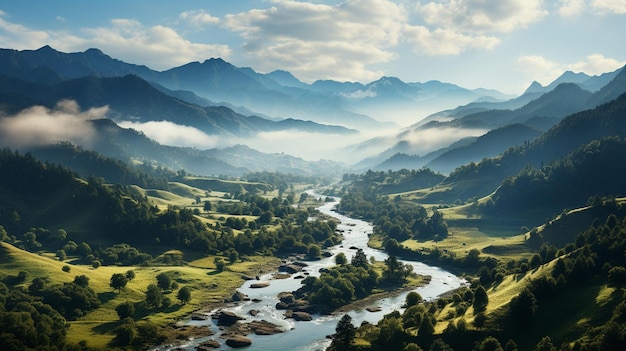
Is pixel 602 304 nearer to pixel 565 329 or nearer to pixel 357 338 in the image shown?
pixel 565 329

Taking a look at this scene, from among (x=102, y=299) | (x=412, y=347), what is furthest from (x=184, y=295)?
(x=412, y=347)

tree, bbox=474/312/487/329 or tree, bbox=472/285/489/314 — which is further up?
tree, bbox=472/285/489/314

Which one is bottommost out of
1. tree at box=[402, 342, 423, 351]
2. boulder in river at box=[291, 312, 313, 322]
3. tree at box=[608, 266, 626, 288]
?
boulder in river at box=[291, 312, 313, 322]

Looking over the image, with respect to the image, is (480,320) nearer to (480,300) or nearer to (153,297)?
(480,300)

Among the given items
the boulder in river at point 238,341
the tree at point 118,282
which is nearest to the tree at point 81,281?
the tree at point 118,282

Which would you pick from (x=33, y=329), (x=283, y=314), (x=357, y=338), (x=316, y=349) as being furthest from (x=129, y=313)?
(x=357, y=338)

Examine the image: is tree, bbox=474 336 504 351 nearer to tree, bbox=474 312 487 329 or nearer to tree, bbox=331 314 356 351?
tree, bbox=474 312 487 329

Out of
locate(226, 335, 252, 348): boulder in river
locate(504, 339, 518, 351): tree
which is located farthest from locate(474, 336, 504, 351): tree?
locate(226, 335, 252, 348): boulder in river

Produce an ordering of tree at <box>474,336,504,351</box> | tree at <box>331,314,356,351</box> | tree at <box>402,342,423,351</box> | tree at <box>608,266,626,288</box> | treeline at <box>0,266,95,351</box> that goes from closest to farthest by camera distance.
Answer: tree at <box>474,336,504,351</box> < tree at <box>402,342,423,351</box> < treeline at <box>0,266,95,351</box> < tree at <box>608,266,626,288</box> < tree at <box>331,314,356,351</box>

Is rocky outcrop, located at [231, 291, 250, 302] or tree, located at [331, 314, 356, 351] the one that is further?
rocky outcrop, located at [231, 291, 250, 302]
